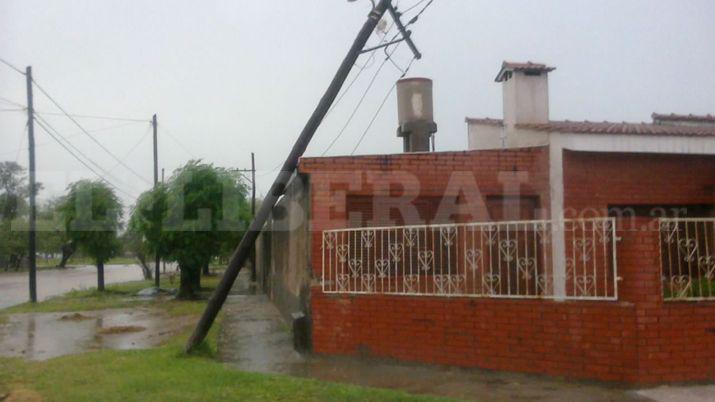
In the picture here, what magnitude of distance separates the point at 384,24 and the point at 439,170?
233 cm

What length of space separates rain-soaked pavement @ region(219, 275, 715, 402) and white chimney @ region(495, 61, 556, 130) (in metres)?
5.46

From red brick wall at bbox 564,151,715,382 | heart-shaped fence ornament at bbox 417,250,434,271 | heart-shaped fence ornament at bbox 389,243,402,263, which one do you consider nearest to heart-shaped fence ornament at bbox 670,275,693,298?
red brick wall at bbox 564,151,715,382

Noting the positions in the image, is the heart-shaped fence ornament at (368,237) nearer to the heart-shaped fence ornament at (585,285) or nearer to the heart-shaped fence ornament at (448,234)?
the heart-shaped fence ornament at (448,234)

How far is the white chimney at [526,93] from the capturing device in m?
12.4

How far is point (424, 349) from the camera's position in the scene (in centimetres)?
870

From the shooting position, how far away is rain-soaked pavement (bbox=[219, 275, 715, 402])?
7105 mm

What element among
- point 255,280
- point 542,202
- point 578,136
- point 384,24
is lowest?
point 255,280

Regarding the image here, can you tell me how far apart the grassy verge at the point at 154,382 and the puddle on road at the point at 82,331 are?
4.16 ft

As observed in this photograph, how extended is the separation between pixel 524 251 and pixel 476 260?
0.57 m

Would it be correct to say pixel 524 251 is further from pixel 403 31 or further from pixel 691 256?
pixel 403 31

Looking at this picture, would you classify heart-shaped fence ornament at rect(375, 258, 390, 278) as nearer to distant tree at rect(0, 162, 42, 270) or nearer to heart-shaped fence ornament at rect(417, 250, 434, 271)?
heart-shaped fence ornament at rect(417, 250, 434, 271)

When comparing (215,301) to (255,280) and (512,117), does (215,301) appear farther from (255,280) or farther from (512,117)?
(255,280)

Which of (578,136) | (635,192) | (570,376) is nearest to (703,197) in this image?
(635,192)

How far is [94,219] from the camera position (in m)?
26.4
